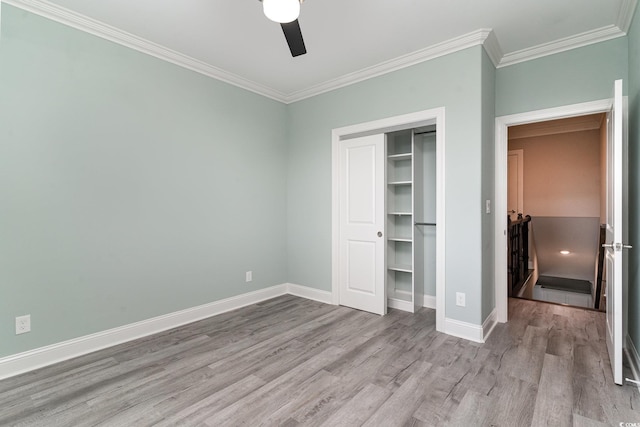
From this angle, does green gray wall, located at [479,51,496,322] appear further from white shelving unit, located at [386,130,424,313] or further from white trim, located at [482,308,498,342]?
white shelving unit, located at [386,130,424,313]

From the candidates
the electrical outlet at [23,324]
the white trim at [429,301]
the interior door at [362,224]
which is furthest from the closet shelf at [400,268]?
the electrical outlet at [23,324]

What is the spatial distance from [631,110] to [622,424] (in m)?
2.29

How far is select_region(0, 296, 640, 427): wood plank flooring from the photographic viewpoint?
6.05ft

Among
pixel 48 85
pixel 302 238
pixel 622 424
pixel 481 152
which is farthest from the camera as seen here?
pixel 302 238

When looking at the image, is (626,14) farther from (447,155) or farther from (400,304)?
(400,304)

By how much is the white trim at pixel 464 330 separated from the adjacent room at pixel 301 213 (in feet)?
0.07

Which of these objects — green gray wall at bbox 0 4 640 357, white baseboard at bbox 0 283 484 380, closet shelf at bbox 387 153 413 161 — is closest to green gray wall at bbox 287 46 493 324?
green gray wall at bbox 0 4 640 357

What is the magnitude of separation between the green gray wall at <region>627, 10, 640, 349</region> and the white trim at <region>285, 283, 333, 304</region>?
281 cm

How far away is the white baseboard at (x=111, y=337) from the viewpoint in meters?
2.31

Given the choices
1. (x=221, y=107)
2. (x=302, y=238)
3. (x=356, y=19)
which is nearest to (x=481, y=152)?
(x=356, y=19)

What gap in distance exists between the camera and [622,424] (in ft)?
5.73

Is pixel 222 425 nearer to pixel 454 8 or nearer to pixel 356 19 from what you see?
pixel 356 19

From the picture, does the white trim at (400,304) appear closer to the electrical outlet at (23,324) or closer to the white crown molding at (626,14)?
the white crown molding at (626,14)

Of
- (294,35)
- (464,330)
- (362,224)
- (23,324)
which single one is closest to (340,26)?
(294,35)
